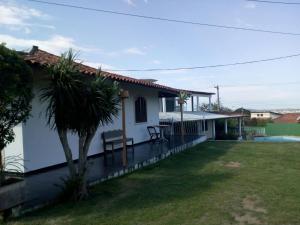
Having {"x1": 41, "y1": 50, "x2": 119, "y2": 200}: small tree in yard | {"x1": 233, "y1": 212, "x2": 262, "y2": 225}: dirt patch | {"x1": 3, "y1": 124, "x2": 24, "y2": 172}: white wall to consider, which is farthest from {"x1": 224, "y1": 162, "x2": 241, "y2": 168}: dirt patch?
{"x1": 3, "y1": 124, "x2": 24, "y2": 172}: white wall

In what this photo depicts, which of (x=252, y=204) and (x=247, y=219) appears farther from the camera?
(x=252, y=204)

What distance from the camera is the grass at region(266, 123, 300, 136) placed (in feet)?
140

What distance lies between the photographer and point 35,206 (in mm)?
6102

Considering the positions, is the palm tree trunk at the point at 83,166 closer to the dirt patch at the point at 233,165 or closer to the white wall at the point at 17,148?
the white wall at the point at 17,148

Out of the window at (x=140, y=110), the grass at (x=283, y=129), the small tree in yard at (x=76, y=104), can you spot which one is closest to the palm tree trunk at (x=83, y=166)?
the small tree in yard at (x=76, y=104)

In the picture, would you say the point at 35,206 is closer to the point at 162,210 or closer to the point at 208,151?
the point at 162,210

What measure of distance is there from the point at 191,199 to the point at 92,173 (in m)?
3.17

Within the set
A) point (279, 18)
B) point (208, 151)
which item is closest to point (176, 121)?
point (208, 151)

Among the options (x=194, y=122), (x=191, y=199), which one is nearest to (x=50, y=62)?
(x=191, y=199)

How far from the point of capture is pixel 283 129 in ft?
142

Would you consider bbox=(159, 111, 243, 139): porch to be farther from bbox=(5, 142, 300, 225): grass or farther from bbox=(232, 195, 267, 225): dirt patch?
bbox=(232, 195, 267, 225): dirt patch

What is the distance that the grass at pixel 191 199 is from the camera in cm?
555

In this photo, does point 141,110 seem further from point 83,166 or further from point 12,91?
point 12,91

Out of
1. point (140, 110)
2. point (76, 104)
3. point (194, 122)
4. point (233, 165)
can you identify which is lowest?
point (233, 165)
